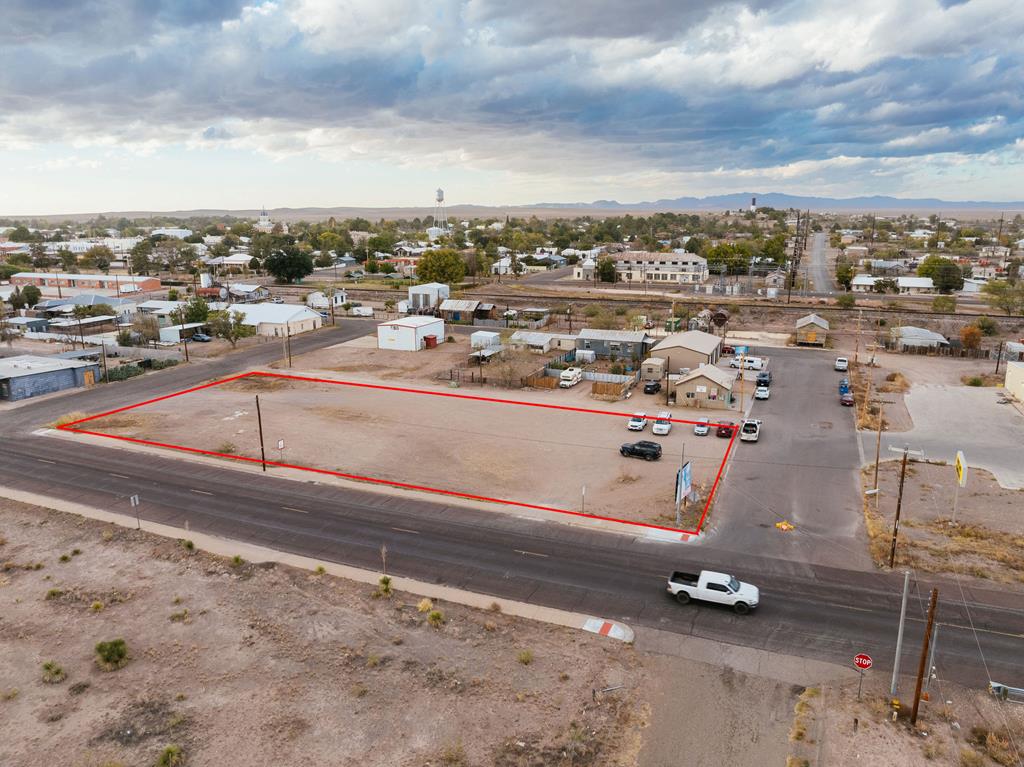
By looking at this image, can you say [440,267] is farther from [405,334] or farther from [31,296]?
[31,296]

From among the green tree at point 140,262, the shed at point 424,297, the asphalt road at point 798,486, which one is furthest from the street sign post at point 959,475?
the green tree at point 140,262

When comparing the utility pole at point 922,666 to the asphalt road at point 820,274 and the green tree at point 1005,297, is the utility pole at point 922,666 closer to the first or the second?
the green tree at point 1005,297

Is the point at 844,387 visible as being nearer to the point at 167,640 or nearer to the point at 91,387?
the point at 167,640

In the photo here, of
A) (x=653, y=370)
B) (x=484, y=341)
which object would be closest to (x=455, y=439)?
(x=653, y=370)

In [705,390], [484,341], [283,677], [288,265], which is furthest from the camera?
[288,265]

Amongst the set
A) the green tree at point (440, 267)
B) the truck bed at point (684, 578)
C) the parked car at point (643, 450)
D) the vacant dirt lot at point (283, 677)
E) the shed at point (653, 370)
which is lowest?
the vacant dirt lot at point (283, 677)

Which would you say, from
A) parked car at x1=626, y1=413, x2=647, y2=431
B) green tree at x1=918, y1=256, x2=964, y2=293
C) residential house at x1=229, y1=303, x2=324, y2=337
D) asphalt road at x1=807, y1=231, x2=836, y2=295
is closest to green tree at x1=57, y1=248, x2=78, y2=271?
residential house at x1=229, y1=303, x2=324, y2=337

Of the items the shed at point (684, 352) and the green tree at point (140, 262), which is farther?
the green tree at point (140, 262)
